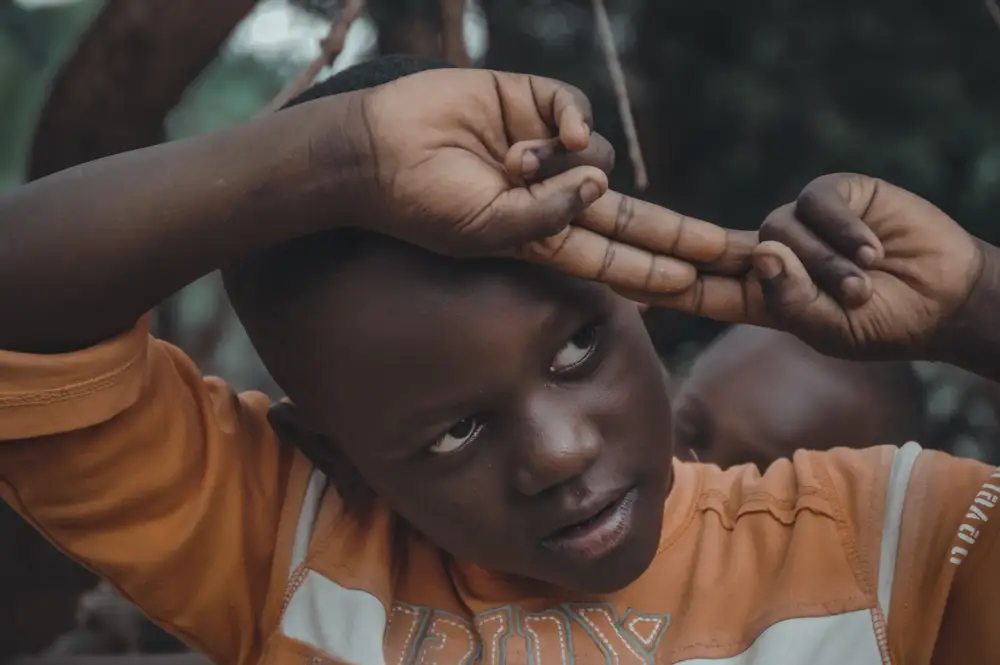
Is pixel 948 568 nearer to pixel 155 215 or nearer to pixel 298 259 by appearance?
pixel 298 259

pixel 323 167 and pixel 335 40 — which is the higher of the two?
pixel 323 167

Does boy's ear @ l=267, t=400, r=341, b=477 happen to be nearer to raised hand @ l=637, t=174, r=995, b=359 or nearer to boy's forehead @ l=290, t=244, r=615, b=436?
boy's forehead @ l=290, t=244, r=615, b=436

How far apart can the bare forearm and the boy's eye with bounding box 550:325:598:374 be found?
23 cm

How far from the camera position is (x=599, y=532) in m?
0.98

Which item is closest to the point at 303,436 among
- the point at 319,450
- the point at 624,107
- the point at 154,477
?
the point at 319,450

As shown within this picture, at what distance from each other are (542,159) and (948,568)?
1.61ft

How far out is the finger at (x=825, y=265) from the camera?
854 millimetres

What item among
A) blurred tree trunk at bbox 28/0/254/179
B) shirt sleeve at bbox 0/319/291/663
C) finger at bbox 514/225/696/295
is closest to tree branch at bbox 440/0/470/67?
blurred tree trunk at bbox 28/0/254/179

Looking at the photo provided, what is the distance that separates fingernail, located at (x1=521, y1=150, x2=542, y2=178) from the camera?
84 cm

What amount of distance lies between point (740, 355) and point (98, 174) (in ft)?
3.85

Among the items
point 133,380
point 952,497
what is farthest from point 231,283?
point 952,497

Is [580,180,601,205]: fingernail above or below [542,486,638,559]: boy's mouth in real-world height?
above

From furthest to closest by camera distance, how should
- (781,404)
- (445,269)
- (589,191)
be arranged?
(781,404) < (445,269) < (589,191)

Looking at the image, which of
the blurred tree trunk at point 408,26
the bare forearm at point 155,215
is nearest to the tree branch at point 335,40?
the blurred tree trunk at point 408,26
